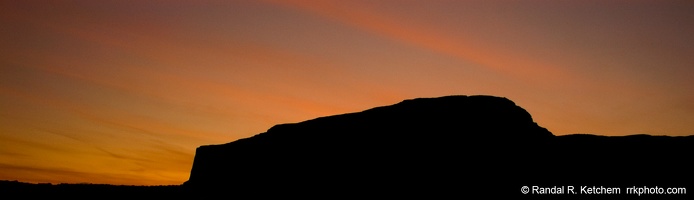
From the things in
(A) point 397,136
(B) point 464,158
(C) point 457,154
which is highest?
(A) point 397,136

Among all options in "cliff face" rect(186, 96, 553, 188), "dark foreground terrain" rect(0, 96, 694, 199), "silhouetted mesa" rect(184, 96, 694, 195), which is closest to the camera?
"dark foreground terrain" rect(0, 96, 694, 199)

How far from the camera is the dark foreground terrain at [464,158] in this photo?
1040 centimetres

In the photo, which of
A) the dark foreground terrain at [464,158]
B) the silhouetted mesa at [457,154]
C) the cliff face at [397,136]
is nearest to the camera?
the dark foreground terrain at [464,158]

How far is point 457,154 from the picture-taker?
1232 cm

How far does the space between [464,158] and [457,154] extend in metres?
0.23

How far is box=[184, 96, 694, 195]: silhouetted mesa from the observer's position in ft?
Answer: 35.2

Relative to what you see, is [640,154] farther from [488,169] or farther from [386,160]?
[386,160]

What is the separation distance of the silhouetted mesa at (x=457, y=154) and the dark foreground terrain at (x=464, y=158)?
3 cm

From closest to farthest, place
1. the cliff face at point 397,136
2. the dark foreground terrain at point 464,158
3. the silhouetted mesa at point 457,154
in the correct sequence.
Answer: the dark foreground terrain at point 464,158
the silhouetted mesa at point 457,154
the cliff face at point 397,136

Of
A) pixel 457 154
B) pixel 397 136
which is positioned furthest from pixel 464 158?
pixel 397 136

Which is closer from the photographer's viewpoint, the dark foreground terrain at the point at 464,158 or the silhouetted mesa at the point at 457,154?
the dark foreground terrain at the point at 464,158

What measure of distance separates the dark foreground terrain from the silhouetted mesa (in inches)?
1.0

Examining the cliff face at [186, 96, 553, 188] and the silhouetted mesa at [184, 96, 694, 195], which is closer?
the silhouetted mesa at [184, 96, 694, 195]

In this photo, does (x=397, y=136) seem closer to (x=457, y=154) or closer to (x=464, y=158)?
(x=457, y=154)
